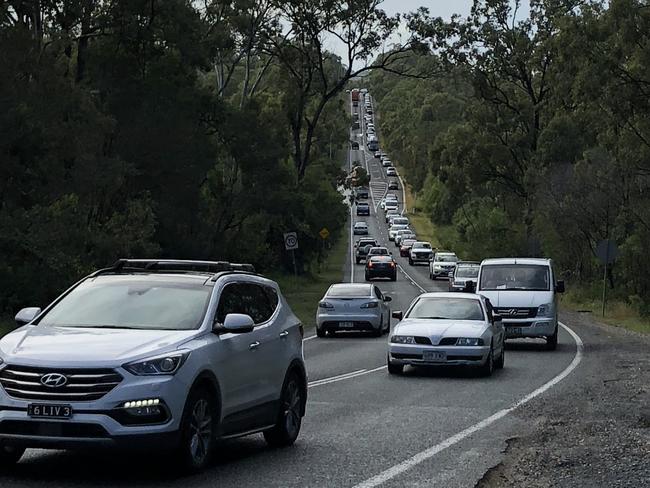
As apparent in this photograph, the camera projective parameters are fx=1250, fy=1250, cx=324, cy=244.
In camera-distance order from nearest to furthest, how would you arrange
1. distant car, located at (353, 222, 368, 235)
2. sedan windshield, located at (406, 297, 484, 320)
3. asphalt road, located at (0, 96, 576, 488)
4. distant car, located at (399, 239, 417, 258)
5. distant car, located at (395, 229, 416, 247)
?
Answer: asphalt road, located at (0, 96, 576, 488) → sedan windshield, located at (406, 297, 484, 320) → distant car, located at (399, 239, 417, 258) → distant car, located at (395, 229, 416, 247) → distant car, located at (353, 222, 368, 235)

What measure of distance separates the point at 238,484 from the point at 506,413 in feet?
22.1

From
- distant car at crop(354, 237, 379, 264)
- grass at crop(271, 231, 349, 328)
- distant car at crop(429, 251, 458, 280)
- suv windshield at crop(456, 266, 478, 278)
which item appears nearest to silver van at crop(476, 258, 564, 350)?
grass at crop(271, 231, 349, 328)

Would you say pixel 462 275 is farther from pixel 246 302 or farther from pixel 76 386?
pixel 76 386

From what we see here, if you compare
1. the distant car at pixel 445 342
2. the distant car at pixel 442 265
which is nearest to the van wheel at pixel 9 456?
the distant car at pixel 445 342

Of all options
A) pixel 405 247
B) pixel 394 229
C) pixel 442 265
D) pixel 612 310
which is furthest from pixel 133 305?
pixel 394 229

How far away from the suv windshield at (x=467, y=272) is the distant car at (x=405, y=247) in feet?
137

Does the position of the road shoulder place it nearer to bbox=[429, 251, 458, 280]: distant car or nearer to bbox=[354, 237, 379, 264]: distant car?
bbox=[429, 251, 458, 280]: distant car

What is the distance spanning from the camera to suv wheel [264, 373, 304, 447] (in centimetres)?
1214

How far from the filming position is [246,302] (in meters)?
11.9

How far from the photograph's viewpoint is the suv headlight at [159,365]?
31.2ft

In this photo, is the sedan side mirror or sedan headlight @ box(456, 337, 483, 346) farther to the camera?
sedan headlight @ box(456, 337, 483, 346)

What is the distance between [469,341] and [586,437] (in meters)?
7.96

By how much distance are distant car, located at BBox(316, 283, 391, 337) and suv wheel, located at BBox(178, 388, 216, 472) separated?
2212 centimetres

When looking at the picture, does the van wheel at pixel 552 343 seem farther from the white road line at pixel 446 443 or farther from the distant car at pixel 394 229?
the distant car at pixel 394 229
